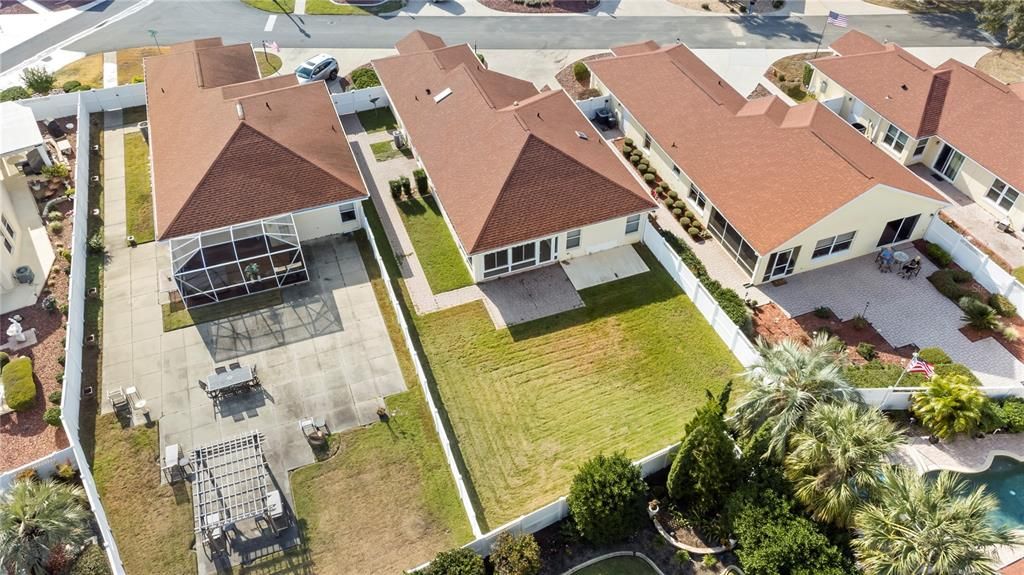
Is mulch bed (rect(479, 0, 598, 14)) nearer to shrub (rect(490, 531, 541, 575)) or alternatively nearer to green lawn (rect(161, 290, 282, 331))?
green lawn (rect(161, 290, 282, 331))

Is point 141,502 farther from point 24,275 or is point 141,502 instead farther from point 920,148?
point 920,148

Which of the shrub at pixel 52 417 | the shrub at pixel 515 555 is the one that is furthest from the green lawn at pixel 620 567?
the shrub at pixel 52 417

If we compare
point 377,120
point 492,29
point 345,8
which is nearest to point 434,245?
point 377,120

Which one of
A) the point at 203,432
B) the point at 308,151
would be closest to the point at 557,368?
the point at 203,432

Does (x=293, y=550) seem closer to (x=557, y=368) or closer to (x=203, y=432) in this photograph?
(x=203, y=432)

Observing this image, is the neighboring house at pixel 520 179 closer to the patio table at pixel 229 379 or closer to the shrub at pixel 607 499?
the patio table at pixel 229 379

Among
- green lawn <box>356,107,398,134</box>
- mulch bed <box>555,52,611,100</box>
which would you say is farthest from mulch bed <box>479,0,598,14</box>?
green lawn <box>356,107,398,134</box>
